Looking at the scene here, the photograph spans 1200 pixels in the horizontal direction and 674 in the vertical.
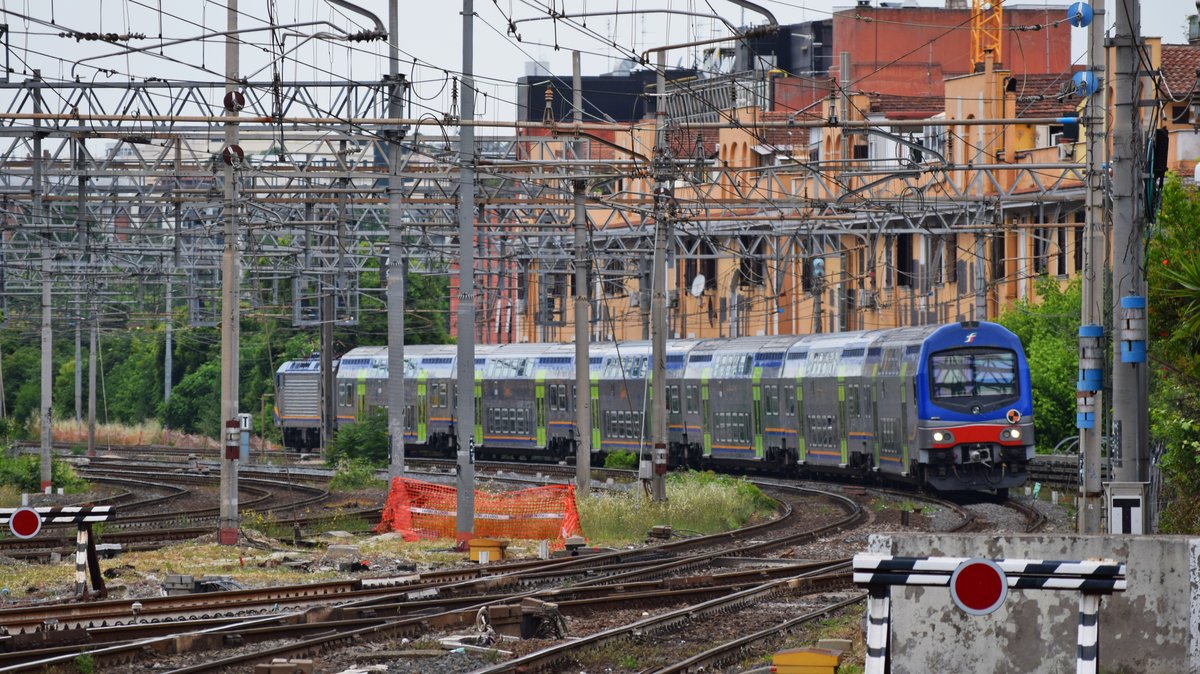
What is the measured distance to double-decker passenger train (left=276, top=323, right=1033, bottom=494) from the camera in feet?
105

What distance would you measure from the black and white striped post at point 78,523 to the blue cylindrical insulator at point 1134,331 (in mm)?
9660

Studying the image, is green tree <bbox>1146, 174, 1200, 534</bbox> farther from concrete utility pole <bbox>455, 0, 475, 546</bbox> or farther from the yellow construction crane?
the yellow construction crane

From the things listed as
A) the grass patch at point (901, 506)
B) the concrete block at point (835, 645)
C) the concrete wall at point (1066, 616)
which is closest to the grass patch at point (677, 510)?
the grass patch at point (901, 506)

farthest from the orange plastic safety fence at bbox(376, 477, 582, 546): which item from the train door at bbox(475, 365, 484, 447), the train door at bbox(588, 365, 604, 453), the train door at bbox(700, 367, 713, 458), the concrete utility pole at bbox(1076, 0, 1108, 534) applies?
the train door at bbox(475, 365, 484, 447)

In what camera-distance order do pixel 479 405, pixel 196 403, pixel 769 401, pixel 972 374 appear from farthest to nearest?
pixel 196 403 → pixel 479 405 → pixel 769 401 → pixel 972 374

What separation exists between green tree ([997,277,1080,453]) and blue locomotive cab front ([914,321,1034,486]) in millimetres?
5894

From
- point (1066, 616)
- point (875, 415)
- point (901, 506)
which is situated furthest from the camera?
point (875, 415)

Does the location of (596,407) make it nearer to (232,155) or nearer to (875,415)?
(875,415)

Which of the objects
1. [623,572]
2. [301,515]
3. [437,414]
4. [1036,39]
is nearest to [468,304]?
[623,572]

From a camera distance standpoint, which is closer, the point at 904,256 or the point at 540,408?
the point at 540,408

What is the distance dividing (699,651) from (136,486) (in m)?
30.0

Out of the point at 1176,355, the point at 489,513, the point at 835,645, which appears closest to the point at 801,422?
the point at 489,513

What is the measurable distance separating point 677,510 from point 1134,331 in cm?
1438

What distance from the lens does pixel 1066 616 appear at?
1141cm
